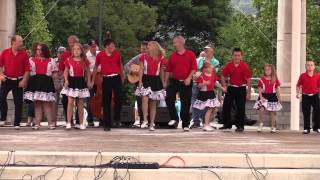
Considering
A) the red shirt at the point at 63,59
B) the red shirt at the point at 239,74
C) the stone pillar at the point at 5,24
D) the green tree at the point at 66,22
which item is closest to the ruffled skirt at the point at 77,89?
the red shirt at the point at 63,59

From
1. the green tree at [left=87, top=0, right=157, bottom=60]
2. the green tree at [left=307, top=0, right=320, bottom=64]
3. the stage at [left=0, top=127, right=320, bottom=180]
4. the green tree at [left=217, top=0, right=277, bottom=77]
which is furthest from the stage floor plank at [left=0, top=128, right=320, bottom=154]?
the green tree at [left=87, top=0, right=157, bottom=60]

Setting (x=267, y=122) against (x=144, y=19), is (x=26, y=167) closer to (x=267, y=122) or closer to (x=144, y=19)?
(x=267, y=122)

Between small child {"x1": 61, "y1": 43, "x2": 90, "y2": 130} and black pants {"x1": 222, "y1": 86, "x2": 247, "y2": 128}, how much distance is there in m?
2.88

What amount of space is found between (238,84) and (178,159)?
5222 mm

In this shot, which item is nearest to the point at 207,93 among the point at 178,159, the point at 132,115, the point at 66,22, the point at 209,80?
the point at 209,80

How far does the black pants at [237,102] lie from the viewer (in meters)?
14.5

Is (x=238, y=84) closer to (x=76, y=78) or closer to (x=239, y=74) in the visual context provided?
(x=239, y=74)

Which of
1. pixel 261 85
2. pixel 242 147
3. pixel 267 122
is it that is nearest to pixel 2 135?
pixel 242 147

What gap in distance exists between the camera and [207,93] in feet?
47.4

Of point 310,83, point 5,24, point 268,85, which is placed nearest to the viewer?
point 310,83

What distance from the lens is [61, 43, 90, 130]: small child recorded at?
13.8 metres

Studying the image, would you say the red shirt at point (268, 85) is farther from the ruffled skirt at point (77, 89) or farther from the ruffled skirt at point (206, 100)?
the ruffled skirt at point (77, 89)

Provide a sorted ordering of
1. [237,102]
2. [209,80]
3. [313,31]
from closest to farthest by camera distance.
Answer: [209,80], [237,102], [313,31]

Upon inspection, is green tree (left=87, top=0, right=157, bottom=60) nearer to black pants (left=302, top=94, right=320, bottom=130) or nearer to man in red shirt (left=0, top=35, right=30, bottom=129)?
black pants (left=302, top=94, right=320, bottom=130)
